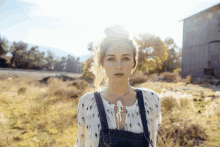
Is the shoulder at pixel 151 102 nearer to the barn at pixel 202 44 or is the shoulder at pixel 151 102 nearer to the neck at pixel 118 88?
the neck at pixel 118 88

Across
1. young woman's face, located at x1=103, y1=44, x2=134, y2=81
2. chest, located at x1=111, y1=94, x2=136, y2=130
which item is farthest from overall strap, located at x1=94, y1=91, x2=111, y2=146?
young woman's face, located at x1=103, y1=44, x2=134, y2=81

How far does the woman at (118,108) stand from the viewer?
127 cm

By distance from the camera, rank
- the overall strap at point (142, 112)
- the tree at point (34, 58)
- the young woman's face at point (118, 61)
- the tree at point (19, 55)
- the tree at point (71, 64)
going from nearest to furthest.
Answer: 1. the overall strap at point (142, 112)
2. the young woman's face at point (118, 61)
3. the tree at point (19, 55)
4. the tree at point (34, 58)
5. the tree at point (71, 64)

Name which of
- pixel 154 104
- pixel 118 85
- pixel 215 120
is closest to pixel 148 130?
pixel 154 104

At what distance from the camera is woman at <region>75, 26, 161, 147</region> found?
127 centimetres

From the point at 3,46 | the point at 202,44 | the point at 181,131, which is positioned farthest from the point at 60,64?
the point at 181,131

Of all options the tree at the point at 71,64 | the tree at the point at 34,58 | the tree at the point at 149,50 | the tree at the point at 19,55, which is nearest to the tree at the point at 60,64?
the tree at the point at 71,64

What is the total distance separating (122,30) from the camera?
1.54 m

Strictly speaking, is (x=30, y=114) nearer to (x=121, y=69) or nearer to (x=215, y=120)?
(x=121, y=69)

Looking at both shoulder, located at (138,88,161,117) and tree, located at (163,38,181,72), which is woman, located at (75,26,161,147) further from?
tree, located at (163,38,181,72)

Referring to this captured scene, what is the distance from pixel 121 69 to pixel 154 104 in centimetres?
47

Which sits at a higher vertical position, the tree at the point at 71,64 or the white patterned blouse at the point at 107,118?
the tree at the point at 71,64

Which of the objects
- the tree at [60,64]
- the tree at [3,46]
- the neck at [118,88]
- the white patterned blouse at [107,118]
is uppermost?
the tree at [3,46]

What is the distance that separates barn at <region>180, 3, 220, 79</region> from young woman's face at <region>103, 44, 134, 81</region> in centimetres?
1619
